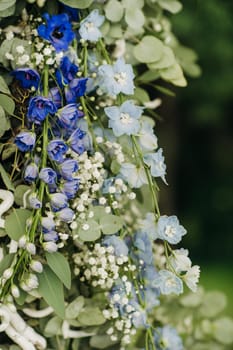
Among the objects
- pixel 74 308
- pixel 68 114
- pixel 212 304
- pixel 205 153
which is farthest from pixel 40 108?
pixel 205 153

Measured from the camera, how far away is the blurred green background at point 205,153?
2.99m

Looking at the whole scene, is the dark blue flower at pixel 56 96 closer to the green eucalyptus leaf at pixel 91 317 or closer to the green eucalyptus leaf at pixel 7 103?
the green eucalyptus leaf at pixel 7 103

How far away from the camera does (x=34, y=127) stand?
843 mm

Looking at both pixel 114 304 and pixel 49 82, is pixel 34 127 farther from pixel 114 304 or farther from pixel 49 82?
pixel 114 304

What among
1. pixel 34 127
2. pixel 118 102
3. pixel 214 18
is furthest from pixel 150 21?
pixel 214 18

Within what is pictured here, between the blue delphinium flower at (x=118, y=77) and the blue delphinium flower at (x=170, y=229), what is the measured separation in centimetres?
14

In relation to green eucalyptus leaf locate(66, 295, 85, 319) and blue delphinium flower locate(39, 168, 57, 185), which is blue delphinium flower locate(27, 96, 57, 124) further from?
green eucalyptus leaf locate(66, 295, 85, 319)

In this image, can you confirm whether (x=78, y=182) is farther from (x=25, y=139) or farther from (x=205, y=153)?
(x=205, y=153)

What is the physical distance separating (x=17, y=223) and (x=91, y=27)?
9.0 inches

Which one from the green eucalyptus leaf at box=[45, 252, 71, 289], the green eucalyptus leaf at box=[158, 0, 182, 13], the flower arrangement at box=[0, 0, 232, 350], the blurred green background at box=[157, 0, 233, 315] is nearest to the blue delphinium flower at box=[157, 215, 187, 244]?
the flower arrangement at box=[0, 0, 232, 350]

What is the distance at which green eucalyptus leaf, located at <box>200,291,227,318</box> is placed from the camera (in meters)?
1.20

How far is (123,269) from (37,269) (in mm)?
135

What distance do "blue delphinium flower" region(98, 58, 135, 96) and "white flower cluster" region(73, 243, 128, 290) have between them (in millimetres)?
164

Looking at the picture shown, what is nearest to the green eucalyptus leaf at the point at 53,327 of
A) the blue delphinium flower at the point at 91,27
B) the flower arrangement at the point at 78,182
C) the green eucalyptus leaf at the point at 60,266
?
the flower arrangement at the point at 78,182
